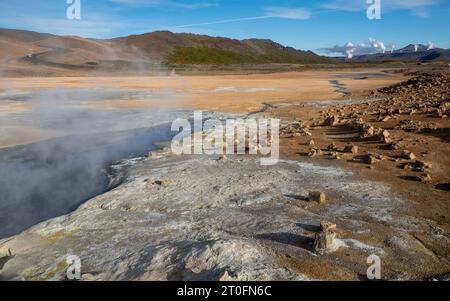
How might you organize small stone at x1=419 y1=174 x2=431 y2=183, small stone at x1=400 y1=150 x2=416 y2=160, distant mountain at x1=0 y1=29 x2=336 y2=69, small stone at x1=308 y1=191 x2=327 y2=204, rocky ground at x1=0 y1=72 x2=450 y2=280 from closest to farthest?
rocky ground at x1=0 y1=72 x2=450 y2=280
small stone at x1=308 y1=191 x2=327 y2=204
small stone at x1=419 y1=174 x2=431 y2=183
small stone at x1=400 y1=150 x2=416 y2=160
distant mountain at x1=0 y1=29 x2=336 y2=69

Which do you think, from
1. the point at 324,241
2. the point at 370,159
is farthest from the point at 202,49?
the point at 324,241

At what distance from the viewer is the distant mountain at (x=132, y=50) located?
6334cm

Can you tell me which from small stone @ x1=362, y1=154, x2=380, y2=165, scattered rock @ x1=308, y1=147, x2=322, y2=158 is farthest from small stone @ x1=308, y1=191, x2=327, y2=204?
scattered rock @ x1=308, y1=147, x2=322, y2=158

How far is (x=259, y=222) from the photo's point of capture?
4.77m

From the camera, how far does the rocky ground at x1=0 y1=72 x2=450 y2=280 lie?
3773 millimetres

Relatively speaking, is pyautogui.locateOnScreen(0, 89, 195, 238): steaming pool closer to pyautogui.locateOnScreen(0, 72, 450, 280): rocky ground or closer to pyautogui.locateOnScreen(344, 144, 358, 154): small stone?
pyautogui.locateOnScreen(0, 72, 450, 280): rocky ground

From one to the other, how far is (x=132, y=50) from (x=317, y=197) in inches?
3968

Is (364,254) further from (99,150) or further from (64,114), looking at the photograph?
(64,114)

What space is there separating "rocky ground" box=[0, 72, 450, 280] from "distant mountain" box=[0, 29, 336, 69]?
177ft

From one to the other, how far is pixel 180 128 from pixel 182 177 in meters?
5.81

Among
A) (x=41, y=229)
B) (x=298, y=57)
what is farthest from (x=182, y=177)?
(x=298, y=57)

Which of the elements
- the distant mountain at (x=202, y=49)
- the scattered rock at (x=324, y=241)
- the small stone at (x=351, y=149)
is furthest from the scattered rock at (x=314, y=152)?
the distant mountain at (x=202, y=49)

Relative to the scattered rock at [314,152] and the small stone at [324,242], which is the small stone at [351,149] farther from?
the small stone at [324,242]

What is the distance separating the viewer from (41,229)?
4773 millimetres
